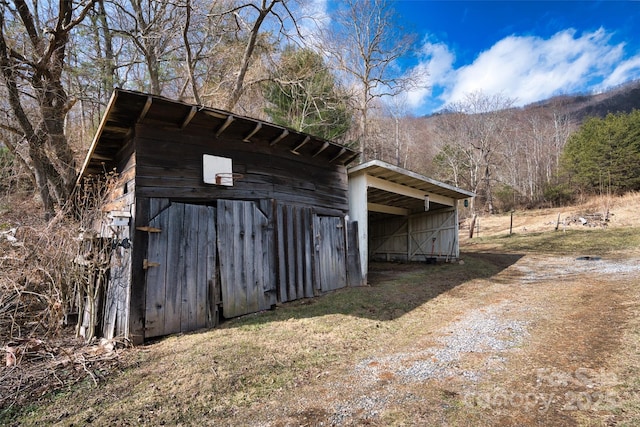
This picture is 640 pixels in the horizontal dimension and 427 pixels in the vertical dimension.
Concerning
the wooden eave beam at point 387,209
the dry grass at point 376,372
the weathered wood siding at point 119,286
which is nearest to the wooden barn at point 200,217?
the weathered wood siding at point 119,286

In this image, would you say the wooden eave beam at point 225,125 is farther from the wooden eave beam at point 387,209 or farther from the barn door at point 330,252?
the wooden eave beam at point 387,209

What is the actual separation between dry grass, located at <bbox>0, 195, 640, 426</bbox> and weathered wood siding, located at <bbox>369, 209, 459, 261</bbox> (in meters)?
5.78

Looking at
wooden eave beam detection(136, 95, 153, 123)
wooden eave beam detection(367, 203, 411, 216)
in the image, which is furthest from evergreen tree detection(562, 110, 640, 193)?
wooden eave beam detection(136, 95, 153, 123)

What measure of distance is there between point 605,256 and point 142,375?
559 inches

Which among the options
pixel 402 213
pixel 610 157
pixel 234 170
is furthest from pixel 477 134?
pixel 234 170

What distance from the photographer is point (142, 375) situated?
300 cm

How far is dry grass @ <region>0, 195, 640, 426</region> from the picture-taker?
224 cm

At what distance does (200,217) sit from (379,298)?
3.71m

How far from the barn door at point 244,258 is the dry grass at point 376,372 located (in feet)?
1.00

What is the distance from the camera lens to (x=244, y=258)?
5.01 meters

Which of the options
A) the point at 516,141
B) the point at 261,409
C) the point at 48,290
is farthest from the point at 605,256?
the point at 516,141

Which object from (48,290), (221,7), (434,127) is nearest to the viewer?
(48,290)

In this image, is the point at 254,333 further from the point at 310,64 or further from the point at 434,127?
the point at 434,127

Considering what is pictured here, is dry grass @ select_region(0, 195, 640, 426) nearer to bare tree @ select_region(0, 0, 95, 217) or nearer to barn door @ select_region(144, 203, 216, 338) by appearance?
barn door @ select_region(144, 203, 216, 338)
